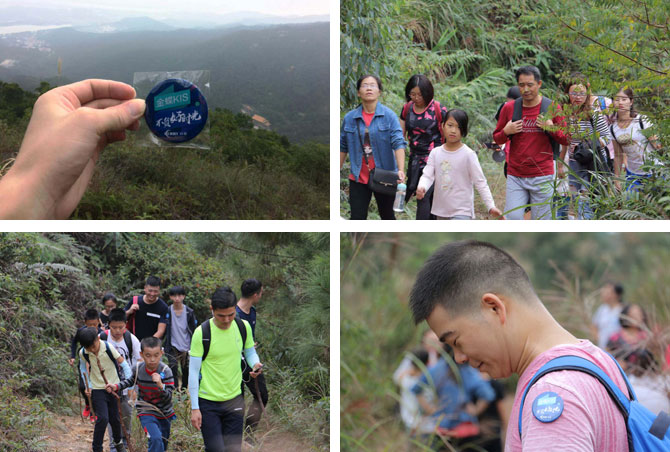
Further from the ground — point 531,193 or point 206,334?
point 531,193

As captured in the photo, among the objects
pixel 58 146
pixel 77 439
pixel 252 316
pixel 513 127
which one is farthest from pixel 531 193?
pixel 77 439

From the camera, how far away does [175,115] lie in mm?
1979

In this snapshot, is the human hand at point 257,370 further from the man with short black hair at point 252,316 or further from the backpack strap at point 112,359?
the backpack strap at point 112,359

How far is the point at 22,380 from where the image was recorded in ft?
6.44

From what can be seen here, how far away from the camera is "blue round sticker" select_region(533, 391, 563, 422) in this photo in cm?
95

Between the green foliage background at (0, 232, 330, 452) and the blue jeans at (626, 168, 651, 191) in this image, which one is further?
the blue jeans at (626, 168, 651, 191)

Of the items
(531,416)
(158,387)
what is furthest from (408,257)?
(531,416)

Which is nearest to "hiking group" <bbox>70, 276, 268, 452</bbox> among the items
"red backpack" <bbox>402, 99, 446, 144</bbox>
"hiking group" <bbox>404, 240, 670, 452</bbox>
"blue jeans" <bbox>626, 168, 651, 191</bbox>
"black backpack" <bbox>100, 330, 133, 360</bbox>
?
"black backpack" <bbox>100, 330, 133, 360</bbox>

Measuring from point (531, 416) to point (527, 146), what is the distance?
1.93 meters

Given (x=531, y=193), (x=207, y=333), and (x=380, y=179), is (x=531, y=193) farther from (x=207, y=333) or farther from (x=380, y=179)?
(x=207, y=333)

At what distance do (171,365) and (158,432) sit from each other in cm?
24

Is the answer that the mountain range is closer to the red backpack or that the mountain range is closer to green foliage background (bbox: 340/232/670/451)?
the red backpack

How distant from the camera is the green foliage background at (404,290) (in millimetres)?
2150

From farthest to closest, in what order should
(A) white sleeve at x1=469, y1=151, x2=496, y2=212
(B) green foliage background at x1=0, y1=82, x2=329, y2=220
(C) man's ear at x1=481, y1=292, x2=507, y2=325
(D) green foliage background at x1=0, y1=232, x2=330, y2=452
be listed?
(B) green foliage background at x1=0, y1=82, x2=329, y2=220, (A) white sleeve at x1=469, y1=151, x2=496, y2=212, (D) green foliage background at x1=0, y1=232, x2=330, y2=452, (C) man's ear at x1=481, y1=292, x2=507, y2=325
